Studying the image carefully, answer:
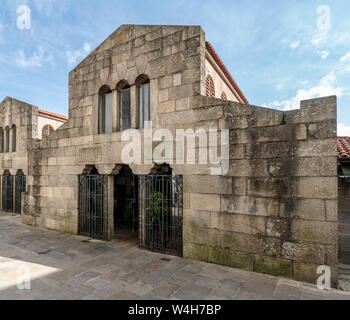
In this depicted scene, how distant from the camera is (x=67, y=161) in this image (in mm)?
7156

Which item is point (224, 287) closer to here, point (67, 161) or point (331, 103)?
point (331, 103)

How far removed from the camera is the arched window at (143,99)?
592cm

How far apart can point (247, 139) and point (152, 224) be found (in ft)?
10.3

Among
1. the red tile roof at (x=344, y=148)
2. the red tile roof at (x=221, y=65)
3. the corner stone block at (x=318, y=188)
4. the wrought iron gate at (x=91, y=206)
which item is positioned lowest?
the wrought iron gate at (x=91, y=206)

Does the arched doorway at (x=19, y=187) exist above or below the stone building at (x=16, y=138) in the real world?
below

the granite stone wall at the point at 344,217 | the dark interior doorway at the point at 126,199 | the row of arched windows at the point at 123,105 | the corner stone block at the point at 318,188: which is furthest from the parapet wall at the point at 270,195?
the dark interior doorway at the point at 126,199

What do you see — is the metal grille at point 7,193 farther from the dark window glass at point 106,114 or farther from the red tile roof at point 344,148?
the red tile roof at point 344,148

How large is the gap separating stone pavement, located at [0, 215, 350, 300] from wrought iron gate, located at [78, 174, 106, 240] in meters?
0.81

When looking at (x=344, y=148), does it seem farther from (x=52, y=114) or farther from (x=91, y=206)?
(x=52, y=114)

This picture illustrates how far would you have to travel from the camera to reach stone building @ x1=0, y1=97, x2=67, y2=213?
10.6 metres

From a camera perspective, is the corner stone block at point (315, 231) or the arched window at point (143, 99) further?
the arched window at point (143, 99)

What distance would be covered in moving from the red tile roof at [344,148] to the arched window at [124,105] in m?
5.72

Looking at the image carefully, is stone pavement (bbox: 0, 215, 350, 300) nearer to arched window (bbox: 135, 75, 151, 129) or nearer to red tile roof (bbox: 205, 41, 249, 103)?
arched window (bbox: 135, 75, 151, 129)

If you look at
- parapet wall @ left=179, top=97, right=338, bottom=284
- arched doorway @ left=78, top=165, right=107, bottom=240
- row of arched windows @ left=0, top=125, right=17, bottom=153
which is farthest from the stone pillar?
row of arched windows @ left=0, top=125, right=17, bottom=153
